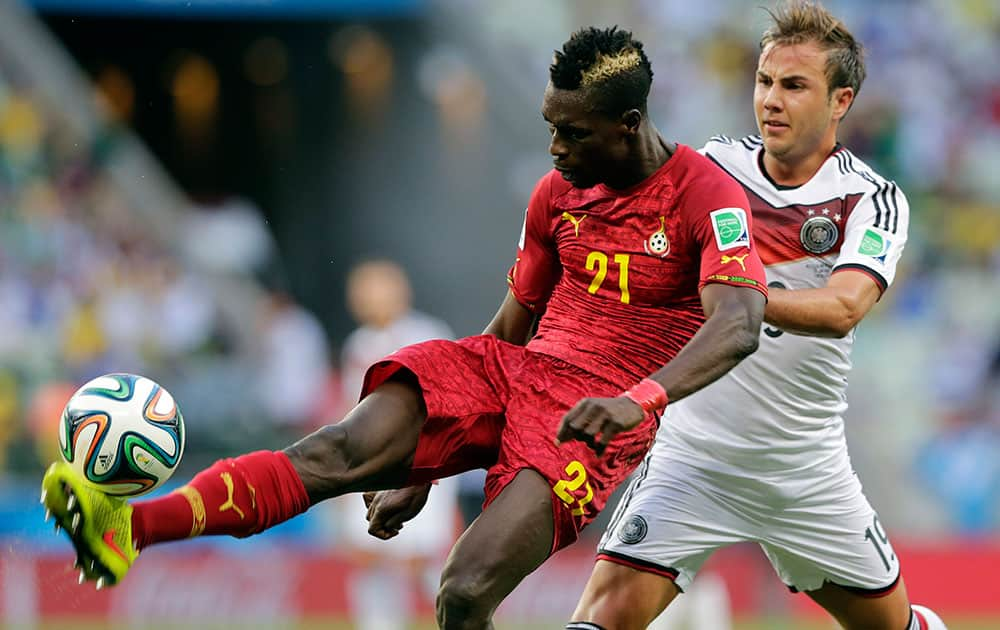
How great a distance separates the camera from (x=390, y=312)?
10.2m

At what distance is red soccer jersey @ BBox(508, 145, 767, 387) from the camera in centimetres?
463

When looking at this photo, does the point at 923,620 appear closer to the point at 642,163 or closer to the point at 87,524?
the point at 642,163

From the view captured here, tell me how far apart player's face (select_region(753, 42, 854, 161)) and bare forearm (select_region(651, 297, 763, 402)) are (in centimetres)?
123

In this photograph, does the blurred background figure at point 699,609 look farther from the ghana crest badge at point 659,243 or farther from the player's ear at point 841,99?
the ghana crest badge at point 659,243

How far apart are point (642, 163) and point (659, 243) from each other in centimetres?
26

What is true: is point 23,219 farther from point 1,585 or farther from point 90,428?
point 90,428

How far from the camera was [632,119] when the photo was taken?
15.1ft

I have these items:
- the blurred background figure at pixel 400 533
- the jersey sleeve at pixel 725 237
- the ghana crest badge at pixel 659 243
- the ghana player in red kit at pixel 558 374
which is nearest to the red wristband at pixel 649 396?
the ghana player in red kit at pixel 558 374

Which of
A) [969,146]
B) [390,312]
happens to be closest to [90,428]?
[390,312]

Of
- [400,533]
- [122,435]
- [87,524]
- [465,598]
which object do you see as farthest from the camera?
[400,533]

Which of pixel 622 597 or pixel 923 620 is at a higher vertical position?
pixel 622 597

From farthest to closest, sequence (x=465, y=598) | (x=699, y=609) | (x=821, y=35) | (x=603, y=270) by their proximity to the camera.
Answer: (x=699, y=609), (x=821, y=35), (x=603, y=270), (x=465, y=598)

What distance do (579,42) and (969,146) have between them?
11.7 metres

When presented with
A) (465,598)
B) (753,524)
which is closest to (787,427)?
(753,524)
